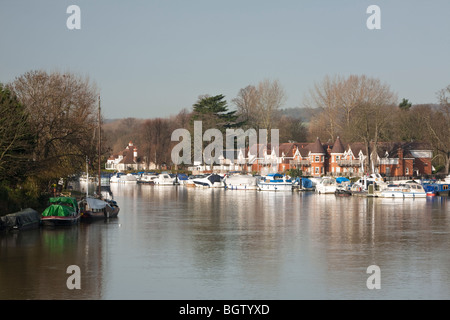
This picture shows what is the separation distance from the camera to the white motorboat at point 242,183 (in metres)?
103

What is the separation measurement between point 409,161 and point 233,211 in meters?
66.1

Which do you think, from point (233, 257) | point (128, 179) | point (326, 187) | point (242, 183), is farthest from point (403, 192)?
point (128, 179)

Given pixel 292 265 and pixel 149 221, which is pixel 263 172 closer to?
pixel 149 221

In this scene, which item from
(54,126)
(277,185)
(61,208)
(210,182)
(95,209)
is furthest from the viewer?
(210,182)

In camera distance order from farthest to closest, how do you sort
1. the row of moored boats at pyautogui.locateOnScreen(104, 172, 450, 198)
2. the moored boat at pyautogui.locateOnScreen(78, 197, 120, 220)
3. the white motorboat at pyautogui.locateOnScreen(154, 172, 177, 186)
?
the white motorboat at pyautogui.locateOnScreen(154, 172, 177, 186) → the row of moored boats at pyautogui.locateOnScreen(104, 172, 450, 198) → the moored boat at pyautogui.locateOnScreen(78, 197, 120, 220)

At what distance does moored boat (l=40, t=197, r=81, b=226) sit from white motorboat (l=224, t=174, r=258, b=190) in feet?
199

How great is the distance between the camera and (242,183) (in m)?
104

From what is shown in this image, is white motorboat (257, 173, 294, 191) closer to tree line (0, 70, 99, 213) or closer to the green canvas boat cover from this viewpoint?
tree line (0, 70, 99, 213)

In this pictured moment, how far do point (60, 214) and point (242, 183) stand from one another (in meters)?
64.2

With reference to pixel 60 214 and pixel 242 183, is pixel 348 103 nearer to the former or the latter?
pixel 242 183

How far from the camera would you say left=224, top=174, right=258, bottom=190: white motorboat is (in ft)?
337

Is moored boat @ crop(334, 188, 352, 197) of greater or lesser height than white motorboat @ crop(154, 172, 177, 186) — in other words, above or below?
below

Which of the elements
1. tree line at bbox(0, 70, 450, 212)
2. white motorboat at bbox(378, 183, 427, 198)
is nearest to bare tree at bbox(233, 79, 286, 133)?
tree line at bbox(0, 70, 450, 212)

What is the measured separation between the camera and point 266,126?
136 m
